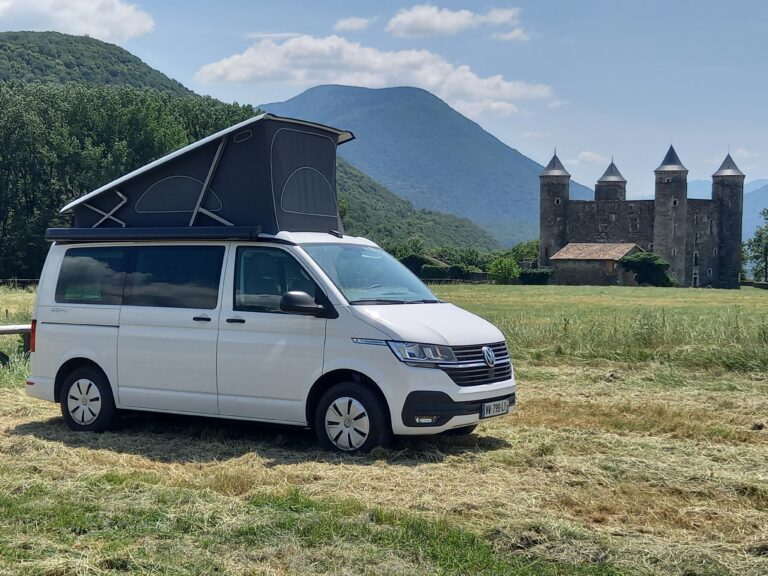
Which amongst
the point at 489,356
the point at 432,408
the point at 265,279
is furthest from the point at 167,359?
the point at 489,356

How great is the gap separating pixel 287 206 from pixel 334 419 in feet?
7.71

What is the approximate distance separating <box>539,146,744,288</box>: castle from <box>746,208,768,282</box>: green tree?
859cm

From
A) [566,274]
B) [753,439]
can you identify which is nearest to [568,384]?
[753,439]

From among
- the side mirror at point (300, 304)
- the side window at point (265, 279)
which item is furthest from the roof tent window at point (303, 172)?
the side mirror at point (300, 304)

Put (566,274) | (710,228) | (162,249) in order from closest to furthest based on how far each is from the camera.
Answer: (162,249)
(566,274)
(710,228)

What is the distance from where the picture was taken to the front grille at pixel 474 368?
8164 mm

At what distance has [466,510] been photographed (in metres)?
6.32

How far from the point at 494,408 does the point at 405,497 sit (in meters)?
2.04

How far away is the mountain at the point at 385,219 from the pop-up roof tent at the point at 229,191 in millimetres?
115431

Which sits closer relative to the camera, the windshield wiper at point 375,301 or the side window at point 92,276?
the windshield wiper at point 375,301

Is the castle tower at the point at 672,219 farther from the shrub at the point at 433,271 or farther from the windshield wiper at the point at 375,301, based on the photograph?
the windshield wiper at the point at 375,301

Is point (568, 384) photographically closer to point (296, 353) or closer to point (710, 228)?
point (296, 353)

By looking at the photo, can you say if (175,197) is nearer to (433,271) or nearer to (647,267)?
(433,271)

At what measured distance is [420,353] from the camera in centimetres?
809
